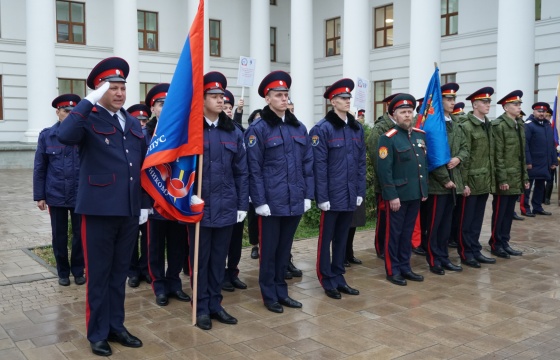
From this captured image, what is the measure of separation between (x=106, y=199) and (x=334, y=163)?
258 centimetres

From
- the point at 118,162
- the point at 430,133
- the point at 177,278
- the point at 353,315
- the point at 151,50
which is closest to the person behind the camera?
the point at 118,162

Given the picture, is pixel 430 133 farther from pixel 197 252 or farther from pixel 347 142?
pixel 197 252

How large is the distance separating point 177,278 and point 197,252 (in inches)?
44.0

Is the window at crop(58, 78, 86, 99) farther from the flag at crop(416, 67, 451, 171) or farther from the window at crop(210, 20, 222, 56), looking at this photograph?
the flag at crop(416, 67, 451, 171)

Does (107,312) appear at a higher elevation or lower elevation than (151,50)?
lower

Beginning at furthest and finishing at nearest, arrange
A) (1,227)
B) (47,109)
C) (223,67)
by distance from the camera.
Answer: (223,67), (47,109), (1,227)

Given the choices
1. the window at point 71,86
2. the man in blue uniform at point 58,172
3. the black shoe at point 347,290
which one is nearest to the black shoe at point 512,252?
the black shoe at point 347,290

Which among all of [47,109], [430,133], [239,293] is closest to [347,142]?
[430,133]

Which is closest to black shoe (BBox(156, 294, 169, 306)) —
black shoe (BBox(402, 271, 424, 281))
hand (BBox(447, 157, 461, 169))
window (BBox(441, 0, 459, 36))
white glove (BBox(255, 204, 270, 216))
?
white glove (BBox(255, 204, 270, 216))

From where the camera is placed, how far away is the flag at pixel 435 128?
7059 millimetres

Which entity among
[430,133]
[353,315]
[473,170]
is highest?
[430,133]

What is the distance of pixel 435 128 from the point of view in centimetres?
714

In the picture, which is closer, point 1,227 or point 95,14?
point 1,227

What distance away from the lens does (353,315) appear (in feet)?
17.9
